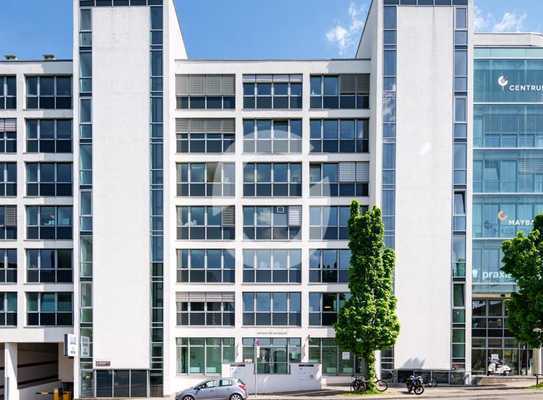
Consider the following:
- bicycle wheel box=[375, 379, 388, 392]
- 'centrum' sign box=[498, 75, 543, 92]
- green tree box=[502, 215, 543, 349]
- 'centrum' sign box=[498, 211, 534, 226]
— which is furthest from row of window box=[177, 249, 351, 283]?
'centrum' sign box=[498, 75, 543, 92]

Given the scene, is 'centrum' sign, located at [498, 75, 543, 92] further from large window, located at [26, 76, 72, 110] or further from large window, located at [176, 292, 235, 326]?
large window, located at [26, 76, 72, 110]

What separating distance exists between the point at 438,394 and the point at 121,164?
21388 mm

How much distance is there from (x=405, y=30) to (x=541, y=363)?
73.0 ft

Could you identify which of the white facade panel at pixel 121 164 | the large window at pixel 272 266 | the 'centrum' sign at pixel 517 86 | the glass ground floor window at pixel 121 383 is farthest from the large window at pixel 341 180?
the glass ground floor window at pixel 121 383

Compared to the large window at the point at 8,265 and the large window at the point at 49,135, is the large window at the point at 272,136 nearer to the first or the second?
the large window at the point at 49,135

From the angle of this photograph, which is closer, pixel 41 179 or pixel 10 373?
pixel 10 373

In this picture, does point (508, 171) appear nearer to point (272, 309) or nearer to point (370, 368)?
point (370, 368)

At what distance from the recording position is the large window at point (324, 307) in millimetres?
29906

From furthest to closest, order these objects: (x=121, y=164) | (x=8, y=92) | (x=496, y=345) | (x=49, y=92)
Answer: (x=496, y=345) → (x=8, y=92) → (x=49, y=92) → (x=121, y=164)

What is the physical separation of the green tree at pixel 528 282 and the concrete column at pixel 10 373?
95.0ft

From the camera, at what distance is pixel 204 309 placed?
2997 centimetres

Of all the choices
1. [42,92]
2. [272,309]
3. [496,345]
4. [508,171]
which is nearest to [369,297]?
[272,309]

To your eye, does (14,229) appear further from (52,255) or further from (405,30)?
(405,30)

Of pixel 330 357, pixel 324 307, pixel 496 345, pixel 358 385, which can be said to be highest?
pixel 324 307
